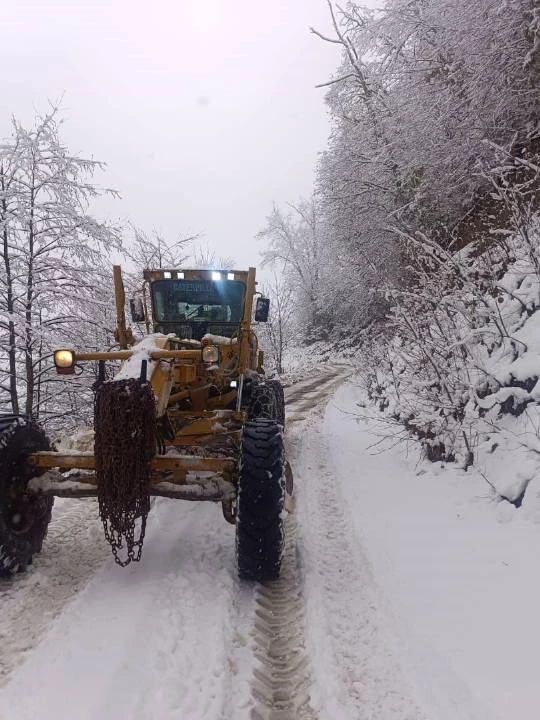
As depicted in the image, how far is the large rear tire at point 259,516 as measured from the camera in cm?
380

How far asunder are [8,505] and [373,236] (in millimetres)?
13618

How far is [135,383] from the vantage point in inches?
144

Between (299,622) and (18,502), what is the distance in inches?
90.7

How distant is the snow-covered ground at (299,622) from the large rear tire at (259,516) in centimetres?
19

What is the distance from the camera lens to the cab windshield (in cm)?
648

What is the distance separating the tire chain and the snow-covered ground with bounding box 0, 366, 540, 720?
568 millimetres

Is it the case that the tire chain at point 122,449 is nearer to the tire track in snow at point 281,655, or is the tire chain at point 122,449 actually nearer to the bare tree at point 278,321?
the tire track in snow at point 281,655

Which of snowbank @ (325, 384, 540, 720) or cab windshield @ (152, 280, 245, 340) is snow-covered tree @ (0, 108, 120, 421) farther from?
snowbank @ (325, 384, 540, 720)

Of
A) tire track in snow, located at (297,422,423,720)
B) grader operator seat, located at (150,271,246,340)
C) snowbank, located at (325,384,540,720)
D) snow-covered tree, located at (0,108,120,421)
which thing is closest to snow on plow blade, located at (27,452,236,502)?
tire track in snow, located at (297,422,423,720)

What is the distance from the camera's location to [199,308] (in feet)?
21.5

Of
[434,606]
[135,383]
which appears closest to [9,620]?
[135,383]

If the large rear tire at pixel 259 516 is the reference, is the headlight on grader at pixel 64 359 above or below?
above

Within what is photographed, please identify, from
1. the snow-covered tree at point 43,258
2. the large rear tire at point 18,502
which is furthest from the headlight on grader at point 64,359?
the snow-covered tree at point 43,258

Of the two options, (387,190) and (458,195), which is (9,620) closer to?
(458,195)
